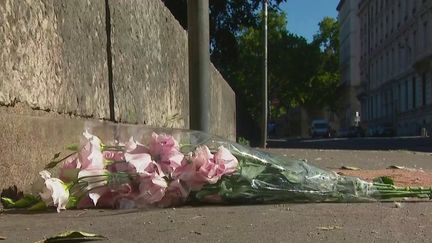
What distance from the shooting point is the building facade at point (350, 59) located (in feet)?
313

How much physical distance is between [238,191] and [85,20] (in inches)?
92.5

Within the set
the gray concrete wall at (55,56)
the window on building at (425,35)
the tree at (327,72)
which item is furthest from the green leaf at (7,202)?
the tree at (327,72)

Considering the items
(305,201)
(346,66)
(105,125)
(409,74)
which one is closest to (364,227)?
(305,201)

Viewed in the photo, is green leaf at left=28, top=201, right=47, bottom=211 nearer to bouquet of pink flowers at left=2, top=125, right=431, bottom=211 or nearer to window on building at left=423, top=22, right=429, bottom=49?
bouquet of pink flowers at left=2, top=125, right=431, bottom=211

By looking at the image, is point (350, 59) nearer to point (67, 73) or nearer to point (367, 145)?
point (367, 145)

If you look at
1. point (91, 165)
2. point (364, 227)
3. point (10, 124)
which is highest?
point (10, 124)

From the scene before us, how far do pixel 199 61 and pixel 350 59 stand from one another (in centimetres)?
9150

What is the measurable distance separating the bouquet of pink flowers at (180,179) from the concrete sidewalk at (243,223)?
0.11 metres

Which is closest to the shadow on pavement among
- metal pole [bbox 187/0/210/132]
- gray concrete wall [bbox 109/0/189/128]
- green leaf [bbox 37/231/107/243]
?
gray concrete wall [bbox 109/0/189/128]

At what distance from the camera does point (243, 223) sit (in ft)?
13.5

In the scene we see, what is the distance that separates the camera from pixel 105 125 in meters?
6.44

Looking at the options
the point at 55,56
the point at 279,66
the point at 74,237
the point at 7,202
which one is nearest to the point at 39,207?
the point at 7,202

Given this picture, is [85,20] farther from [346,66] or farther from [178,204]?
[346,66]

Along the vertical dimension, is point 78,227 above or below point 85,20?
below
